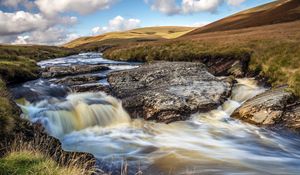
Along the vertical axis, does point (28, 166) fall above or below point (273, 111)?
above

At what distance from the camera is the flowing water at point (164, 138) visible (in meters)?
13.9

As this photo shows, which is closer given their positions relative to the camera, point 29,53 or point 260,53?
point 260,53

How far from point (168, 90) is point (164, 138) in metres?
4.87

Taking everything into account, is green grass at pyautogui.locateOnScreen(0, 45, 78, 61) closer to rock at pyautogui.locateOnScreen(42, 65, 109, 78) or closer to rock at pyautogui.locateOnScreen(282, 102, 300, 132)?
rock at pyautogui.locateOnScreen(42, 65, 109, 78)

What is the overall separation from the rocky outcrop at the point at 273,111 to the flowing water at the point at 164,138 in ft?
2.08

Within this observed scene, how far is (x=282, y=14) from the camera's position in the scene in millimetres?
65500

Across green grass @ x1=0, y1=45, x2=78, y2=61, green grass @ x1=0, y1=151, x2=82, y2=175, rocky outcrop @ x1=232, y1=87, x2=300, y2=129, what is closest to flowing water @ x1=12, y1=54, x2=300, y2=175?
rocky outcrop @ x1=232, y1=87, x2=300, y2=129

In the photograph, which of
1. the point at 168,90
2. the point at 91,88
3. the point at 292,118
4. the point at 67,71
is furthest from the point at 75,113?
the point at 67,71

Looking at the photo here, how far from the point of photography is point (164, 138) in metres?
17.5

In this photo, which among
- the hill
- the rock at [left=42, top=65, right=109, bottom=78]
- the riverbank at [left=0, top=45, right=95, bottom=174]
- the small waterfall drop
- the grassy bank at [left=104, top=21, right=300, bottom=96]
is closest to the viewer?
the riverbank at [left=0, top=45, right=95, bottom=174]

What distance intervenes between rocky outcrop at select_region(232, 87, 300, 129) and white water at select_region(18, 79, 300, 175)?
0.67m

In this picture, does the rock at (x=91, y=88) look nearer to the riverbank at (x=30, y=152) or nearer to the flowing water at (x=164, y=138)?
the flowing water at (x=164, y=138)

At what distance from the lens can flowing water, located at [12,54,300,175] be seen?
45.8 feet

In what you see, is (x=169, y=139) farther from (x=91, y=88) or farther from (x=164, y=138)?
(x=91, y=88)
